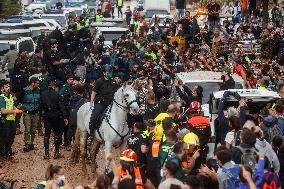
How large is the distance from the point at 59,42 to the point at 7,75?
2.58m

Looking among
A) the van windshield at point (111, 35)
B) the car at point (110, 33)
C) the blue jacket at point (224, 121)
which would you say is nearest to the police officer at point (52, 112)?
the blue jacket at point (224, 121)

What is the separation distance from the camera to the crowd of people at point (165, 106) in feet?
40.0

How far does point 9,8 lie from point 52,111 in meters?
34.8

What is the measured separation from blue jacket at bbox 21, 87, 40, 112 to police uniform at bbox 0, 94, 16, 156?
1000mm

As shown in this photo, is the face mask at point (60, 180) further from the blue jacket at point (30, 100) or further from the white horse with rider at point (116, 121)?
the blue jacket at point (30, 100)

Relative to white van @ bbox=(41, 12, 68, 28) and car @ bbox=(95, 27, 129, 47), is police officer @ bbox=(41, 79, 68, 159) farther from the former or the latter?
white van @ bbox=(41, 12, 68, 28)

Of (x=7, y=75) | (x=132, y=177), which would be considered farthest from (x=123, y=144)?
(x=7, y=75)

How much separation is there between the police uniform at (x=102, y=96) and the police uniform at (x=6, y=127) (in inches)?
103

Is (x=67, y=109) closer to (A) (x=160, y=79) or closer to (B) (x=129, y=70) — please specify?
(A) (x=160, y=79)

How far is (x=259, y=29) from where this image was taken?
118 feet

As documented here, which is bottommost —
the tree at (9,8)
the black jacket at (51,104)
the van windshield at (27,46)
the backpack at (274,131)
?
the tree at (9,8)

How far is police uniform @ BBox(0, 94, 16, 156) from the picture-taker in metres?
20.4

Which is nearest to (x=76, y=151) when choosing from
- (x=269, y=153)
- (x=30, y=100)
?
(x=30, y=100)

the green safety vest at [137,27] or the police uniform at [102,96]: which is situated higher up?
the police uniform at [102,96]
